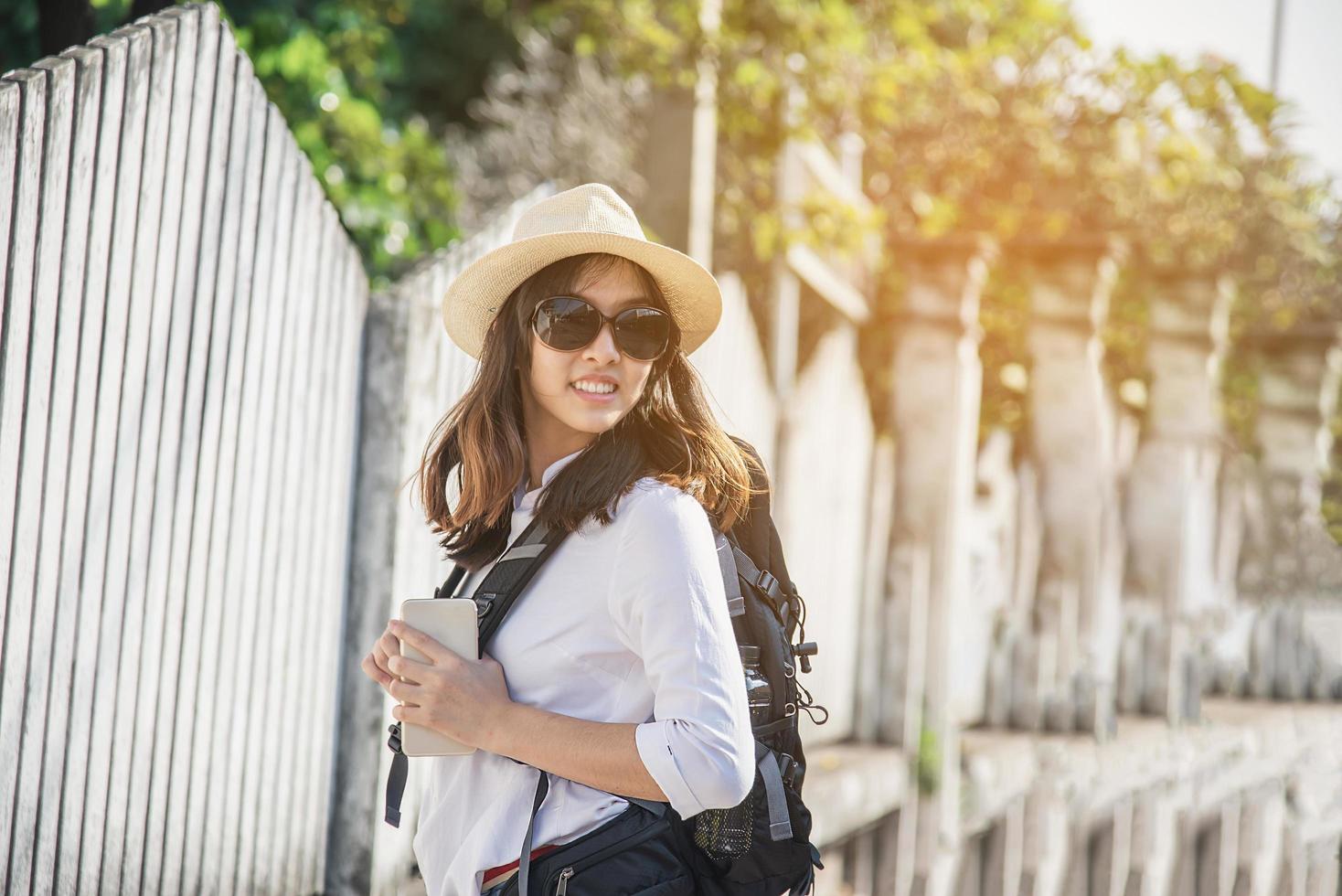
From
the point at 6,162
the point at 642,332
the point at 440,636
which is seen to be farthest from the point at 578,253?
the point at 6,162

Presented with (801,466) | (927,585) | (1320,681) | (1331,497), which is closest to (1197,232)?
(1331,497)

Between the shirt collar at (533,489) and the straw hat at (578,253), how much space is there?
0.27 m

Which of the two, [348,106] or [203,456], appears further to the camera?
[348,106]

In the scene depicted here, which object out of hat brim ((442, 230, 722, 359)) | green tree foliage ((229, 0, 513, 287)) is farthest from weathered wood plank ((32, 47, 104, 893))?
green tree foliage ((229, 0, 513, 287))

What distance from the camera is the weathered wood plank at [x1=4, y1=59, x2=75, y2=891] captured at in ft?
7.05

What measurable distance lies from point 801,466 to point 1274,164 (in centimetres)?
507

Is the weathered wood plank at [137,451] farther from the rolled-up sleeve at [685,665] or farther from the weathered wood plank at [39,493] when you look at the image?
the rolled-up sleeve at [685,665]

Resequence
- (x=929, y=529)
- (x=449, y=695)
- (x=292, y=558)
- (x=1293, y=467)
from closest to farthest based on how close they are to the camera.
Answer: (x=449, y=695) < (x=292, y=558) < (x=929, y=529) < (x=1293, y=467)

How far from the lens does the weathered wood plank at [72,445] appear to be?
7.28 feet

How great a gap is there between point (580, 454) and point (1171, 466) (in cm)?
640

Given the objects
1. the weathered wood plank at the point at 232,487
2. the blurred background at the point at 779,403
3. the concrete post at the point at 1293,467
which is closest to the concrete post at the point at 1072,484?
the blurred background at the point at 779,403

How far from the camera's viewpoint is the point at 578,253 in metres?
1.87

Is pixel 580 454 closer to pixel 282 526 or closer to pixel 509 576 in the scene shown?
pixel 509 576

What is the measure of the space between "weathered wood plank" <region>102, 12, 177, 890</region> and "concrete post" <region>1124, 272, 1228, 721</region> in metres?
5.82
